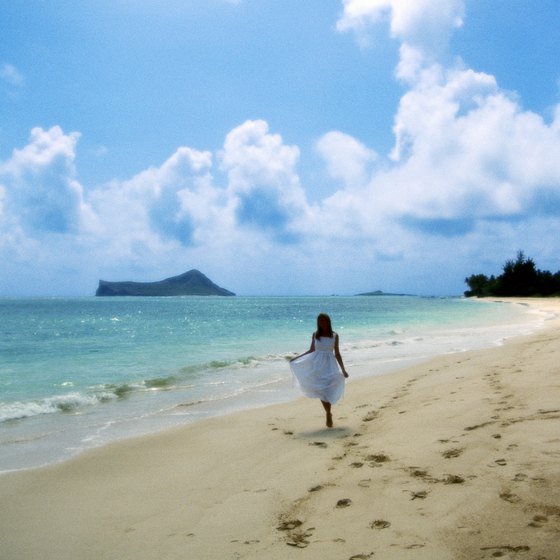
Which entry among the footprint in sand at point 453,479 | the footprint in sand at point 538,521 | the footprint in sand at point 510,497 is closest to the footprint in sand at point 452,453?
the footprint in sand at point 453,479

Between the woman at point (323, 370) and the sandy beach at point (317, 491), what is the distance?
0.60 meters

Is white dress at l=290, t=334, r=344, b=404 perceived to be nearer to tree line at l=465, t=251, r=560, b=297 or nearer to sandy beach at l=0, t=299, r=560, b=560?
sandy beach at l=0, t=299, r=560, b=560

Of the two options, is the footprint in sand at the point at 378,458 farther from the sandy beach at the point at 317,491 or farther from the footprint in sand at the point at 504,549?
the footprint in sand at the point at 504,549

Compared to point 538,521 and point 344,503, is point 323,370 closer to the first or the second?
point 344,503

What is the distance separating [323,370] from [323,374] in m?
0.08

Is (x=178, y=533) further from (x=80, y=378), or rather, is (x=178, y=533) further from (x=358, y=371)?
(x=80, y=378)

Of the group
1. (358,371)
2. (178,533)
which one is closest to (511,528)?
(178,533)

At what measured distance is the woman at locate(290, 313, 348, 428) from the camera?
9180 mm

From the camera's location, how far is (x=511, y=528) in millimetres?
4035

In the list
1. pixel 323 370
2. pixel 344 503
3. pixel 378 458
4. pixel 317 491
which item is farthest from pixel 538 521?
pixel 323 370

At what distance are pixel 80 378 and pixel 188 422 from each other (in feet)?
28.9

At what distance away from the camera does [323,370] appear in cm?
923

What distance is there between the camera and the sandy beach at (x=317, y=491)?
419 cm

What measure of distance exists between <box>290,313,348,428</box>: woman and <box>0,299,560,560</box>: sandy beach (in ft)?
1.96
